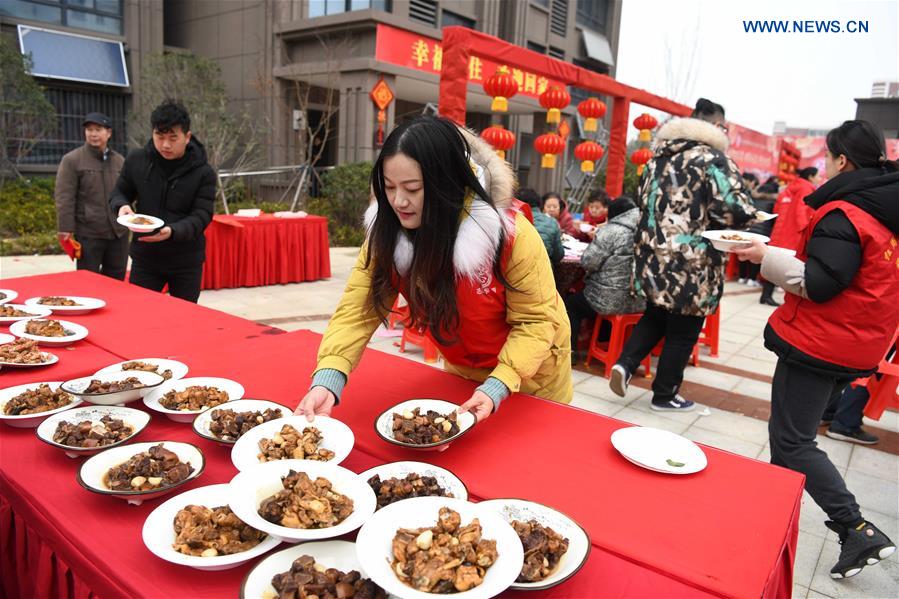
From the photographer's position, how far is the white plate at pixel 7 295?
2587 millimetres

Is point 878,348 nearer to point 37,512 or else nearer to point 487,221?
point 487,221

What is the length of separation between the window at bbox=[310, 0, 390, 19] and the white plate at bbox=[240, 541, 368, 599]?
42.6ft

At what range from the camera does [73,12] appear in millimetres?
11641

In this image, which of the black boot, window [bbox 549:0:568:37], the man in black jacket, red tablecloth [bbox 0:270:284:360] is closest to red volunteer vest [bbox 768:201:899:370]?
the black boot

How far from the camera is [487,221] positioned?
1534 mm

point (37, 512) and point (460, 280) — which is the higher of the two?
point (460, 280)

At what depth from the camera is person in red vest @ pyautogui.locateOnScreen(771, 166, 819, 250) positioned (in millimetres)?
5484

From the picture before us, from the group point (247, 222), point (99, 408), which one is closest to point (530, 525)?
point (99, 408)

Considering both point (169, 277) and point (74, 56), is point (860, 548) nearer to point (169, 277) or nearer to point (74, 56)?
point (169, 277)

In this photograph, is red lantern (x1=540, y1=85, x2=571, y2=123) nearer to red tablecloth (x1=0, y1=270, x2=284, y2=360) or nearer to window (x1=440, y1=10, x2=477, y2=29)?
red tablecloth (x1=0, y1=270, x2=284, y2=360)

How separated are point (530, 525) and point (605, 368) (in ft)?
12.1

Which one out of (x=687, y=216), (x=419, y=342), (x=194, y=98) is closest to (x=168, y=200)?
(x=419, y=342)

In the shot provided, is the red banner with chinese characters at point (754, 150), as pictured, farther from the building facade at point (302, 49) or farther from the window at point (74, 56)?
the window at point (74, 56)

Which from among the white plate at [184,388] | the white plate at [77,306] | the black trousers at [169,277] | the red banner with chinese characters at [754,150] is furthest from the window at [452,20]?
the white plate at [184,388]
